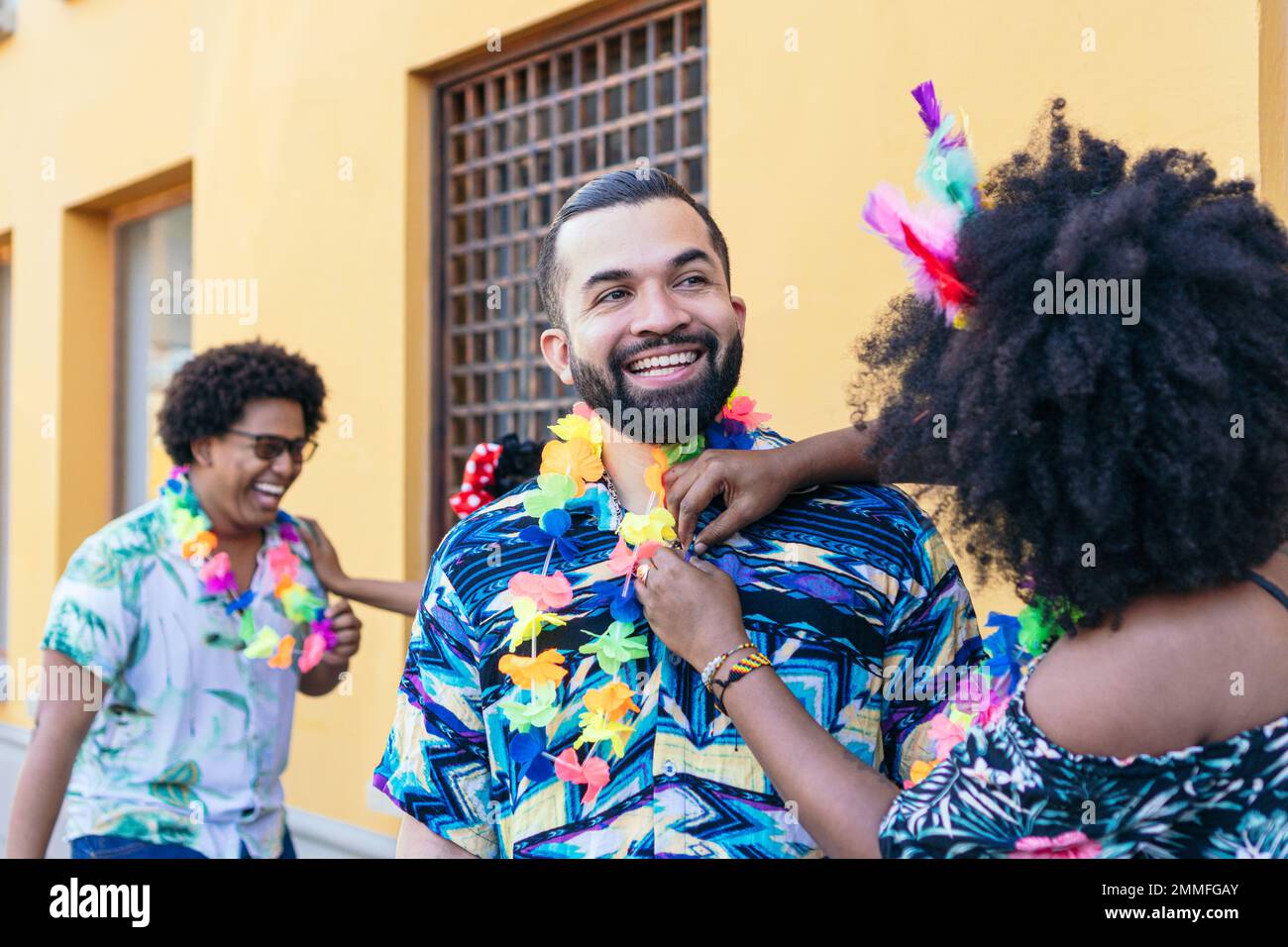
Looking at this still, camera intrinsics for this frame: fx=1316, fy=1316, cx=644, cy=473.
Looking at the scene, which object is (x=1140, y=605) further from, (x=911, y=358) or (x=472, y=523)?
(x=472, y=523)

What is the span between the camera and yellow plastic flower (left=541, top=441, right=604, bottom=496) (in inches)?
A: 97.6

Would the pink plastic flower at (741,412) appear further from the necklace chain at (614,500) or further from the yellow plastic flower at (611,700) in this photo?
the yellow plastic flower at (611,700)

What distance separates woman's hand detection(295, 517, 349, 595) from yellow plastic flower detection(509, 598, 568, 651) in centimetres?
177

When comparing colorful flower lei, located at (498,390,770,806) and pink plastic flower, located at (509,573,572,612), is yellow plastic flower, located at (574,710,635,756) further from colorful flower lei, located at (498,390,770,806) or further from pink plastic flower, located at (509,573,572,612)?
pink plastic flower, located at (509,573,572,612)

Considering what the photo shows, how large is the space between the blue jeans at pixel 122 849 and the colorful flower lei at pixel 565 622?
162 cm

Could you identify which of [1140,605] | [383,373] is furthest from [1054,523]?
[383,373]

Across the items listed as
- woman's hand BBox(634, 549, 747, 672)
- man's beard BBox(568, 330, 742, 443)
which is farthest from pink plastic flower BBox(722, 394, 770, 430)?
woman's hand BBox(634, 549, 747, 672)

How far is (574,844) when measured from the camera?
2.19 metres

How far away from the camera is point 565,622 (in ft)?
7.56

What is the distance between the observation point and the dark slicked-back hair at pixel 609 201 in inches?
97.0

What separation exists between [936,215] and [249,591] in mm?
2541

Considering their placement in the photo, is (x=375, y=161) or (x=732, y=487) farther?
(x=375, y=161)

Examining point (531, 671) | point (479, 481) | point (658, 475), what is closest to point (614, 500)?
point (658, 475)

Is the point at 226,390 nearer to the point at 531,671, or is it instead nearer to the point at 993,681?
the point at 531,671
